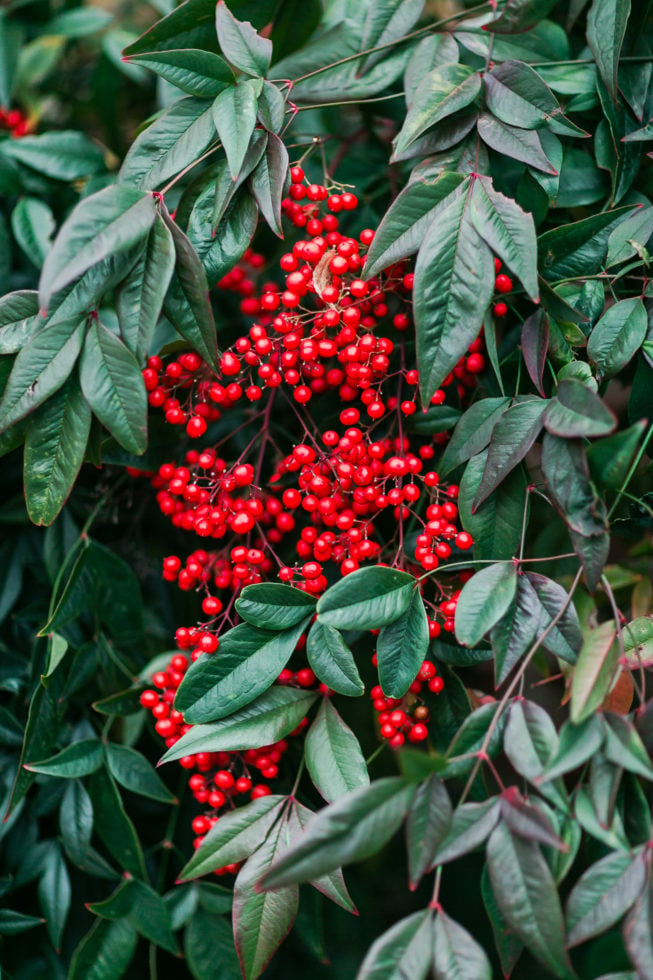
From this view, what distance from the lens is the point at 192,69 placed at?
0.60m

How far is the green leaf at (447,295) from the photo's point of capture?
21.7 inches

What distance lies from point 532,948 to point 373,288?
52 centimetres

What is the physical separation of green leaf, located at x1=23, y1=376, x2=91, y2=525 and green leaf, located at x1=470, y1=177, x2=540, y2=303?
13.5 inches

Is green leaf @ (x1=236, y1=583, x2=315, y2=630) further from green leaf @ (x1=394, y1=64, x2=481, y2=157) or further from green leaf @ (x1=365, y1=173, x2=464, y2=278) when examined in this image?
green leaf @ (x1=394, y1=64, x2=481, y2=157)

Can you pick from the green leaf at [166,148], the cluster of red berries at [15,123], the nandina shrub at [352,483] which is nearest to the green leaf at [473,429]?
the nandina shrub at [352,483]

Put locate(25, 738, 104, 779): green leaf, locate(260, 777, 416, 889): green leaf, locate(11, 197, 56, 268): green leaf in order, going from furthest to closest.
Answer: locate(11, 197, 56, 268): green leaf → locate(25, 738, 104, 779): green leaf → locate(260, 777, 416, 889): green leaf

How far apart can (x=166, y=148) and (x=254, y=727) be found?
0.49 meters

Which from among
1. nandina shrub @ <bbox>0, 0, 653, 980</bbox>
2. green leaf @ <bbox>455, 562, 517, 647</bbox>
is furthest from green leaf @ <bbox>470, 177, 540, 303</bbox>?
green leaf @ <bbox>455, 562, 517, 647</bbox>

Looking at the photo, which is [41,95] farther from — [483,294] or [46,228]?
[483,294]

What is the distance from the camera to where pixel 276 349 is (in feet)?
2.15

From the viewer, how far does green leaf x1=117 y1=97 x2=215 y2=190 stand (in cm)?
60

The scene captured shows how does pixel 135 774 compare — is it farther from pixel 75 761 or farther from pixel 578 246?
pixel 578 246

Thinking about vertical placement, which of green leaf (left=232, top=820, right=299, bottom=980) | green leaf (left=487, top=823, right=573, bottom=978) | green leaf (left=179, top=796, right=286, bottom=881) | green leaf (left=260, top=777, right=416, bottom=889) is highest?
green leaf (left=260, top=777, right=416, bottom=889)

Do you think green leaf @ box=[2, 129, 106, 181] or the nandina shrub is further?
green leaf @ box=[2, 129, 106, 181]
